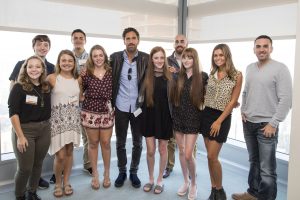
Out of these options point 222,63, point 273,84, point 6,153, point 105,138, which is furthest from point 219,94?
point 6,153

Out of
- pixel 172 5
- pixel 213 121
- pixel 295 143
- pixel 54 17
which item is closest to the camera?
pixel 295 143

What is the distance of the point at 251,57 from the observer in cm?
371

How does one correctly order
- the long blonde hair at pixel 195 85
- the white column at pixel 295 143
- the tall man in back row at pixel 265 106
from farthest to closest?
the long blonde hair at pixel 195 85 → the tall man in back row at pixel 265 106 → the white column at pixel 295 143

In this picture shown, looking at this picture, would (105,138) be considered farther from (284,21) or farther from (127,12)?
(284,21)

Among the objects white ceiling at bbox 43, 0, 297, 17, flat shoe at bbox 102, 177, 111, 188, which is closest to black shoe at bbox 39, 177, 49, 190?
flat shoe at bbox 102, 177, 111, 188

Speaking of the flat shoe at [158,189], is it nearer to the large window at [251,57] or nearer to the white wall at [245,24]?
the large window at [251,57]

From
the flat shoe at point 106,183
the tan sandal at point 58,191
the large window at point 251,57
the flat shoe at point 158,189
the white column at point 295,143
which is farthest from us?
the large window at point 251,57

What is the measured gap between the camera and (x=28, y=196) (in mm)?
2789

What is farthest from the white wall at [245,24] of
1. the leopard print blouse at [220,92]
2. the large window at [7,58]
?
the large window at [7,58]

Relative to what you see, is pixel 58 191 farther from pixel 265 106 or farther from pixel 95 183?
pixel 265 106

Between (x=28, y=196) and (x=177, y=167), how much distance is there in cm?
187

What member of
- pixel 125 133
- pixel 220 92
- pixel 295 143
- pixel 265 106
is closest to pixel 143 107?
pixel 125 133

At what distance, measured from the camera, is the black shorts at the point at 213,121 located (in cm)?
259

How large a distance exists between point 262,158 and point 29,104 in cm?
214
